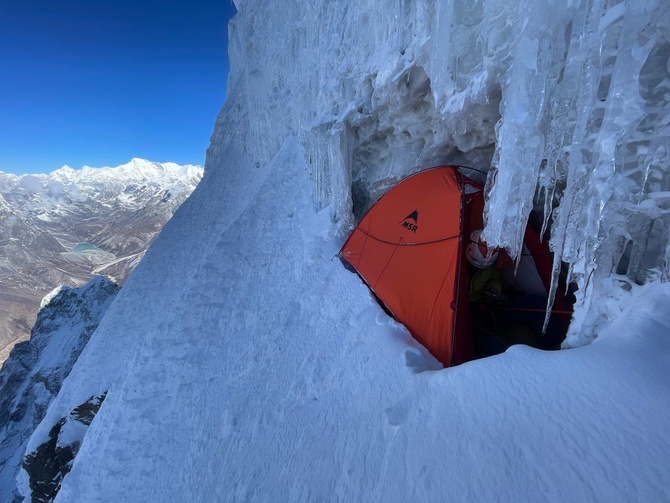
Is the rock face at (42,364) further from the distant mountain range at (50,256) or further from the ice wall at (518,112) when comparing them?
the distant mountain range at (50,256)

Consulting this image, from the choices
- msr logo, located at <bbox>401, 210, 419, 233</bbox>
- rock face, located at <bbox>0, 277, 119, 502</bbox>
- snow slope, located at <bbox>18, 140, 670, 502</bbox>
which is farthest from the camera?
rock face, located at <bbox>0, 277, 119, 502</bbox>

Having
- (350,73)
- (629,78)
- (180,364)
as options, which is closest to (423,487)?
(629,78)

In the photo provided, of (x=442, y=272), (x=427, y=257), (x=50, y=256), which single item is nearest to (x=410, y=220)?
(x=427, y=257)

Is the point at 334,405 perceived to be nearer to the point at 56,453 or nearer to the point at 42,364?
the point at 56,453

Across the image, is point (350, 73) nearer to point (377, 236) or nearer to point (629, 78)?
point (377, 236)

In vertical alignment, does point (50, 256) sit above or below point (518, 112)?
below

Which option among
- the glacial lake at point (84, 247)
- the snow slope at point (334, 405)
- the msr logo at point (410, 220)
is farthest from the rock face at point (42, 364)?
the glacial lake at point (84, 247)

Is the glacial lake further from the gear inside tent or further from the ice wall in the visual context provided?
the gear inside tent

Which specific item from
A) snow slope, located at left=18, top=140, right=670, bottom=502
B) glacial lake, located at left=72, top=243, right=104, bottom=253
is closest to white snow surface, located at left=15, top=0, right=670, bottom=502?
snow slope, located at left=18, top=140, right=670, bottom=502
